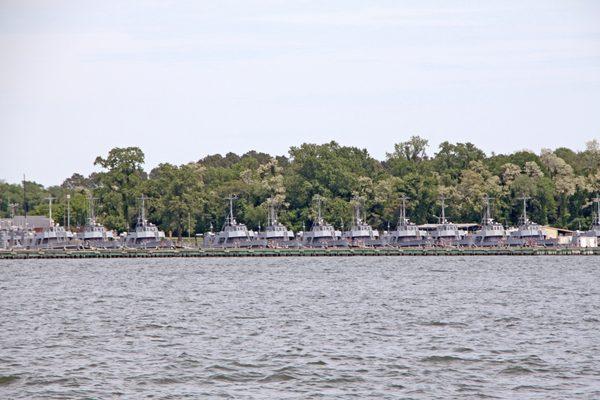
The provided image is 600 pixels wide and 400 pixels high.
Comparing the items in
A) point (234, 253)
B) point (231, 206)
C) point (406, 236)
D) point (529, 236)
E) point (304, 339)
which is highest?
point (231, 206)

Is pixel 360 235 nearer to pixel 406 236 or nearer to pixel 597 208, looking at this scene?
pixel 406 236

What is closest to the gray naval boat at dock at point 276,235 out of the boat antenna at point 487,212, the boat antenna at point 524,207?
the boat antenna at point 487,212

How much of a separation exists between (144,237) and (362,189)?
3555cm

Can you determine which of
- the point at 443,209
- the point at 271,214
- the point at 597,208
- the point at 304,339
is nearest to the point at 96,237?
the point at 271,214

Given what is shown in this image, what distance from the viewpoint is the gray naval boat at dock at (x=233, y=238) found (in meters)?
164

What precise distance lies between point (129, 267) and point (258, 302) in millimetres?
56114

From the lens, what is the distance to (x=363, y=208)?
177125 mm

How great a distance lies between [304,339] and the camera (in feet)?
156

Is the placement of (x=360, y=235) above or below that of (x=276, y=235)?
below

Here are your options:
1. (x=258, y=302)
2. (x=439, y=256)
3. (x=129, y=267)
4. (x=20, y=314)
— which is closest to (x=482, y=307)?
(x=258, y=302)

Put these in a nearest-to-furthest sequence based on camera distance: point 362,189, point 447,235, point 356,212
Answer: point 447,235, point 356,212, point 362,189

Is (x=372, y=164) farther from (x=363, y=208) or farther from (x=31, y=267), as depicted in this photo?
(x=31, y=267)

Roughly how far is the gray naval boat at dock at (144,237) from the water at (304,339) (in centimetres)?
7220

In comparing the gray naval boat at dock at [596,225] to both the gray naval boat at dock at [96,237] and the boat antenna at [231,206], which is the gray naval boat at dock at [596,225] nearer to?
the boat antenna at [231,206]
